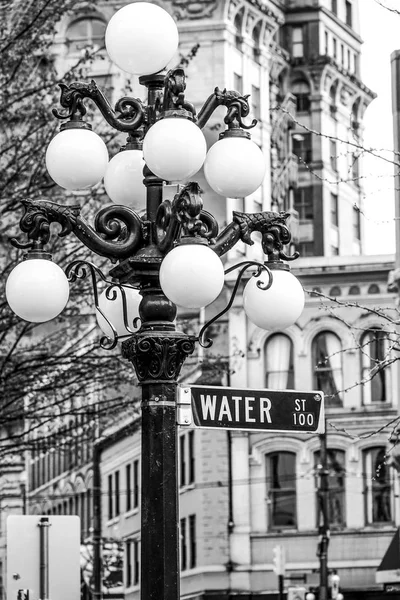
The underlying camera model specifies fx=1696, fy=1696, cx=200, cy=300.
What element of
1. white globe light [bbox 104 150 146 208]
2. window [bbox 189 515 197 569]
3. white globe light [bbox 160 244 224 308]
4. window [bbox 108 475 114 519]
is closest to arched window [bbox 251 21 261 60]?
window [bbox 108 475 114 519]

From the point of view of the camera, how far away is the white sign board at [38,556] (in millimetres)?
13461

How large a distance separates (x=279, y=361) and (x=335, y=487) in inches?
202

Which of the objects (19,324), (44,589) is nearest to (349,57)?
(19,324)

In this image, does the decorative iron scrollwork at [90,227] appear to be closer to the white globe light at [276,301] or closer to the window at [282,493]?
the white globe light at [276,301]

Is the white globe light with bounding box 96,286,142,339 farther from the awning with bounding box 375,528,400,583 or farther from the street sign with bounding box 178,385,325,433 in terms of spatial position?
the awning with bounding box 375,528,400,583

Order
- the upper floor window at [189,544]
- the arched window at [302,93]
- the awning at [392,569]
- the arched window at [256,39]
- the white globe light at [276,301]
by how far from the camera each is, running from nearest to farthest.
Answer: the white globe light at [276,301]
the awning at [392,569]
the upper floor window at [189,544]
the arched window at [256,39]
the arched window at [302,93]

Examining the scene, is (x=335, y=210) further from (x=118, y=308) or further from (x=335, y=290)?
(x=118, y=308)

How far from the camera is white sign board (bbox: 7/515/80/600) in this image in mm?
13461

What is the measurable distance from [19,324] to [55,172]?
12681 millimetres

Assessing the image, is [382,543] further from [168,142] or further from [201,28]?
[168,142]

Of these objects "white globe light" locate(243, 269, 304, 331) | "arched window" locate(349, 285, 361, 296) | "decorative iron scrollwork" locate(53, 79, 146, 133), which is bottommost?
"white globe light" locate(243, 269, 304, 331)

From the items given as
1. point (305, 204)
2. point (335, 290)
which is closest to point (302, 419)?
point (335, 290)

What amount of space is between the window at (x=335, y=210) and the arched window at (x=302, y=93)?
5013 mm

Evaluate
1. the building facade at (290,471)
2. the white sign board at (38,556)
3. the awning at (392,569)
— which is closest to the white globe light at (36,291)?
the white sign board at (38,556)
